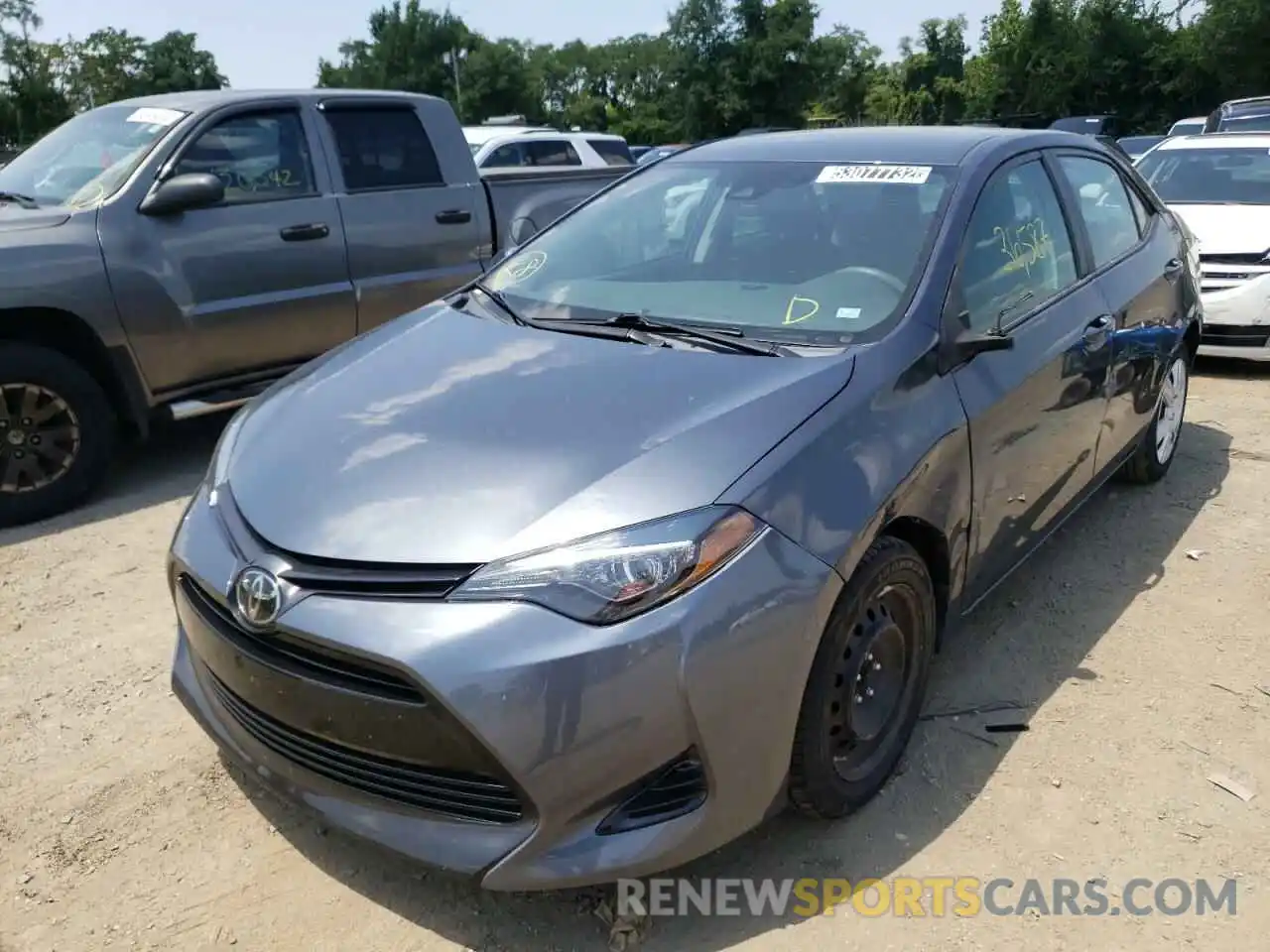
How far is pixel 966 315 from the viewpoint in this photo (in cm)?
298

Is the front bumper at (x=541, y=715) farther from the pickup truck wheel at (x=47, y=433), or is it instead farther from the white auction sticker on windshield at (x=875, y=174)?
the pickup truck wheel at (x=47, y=433)

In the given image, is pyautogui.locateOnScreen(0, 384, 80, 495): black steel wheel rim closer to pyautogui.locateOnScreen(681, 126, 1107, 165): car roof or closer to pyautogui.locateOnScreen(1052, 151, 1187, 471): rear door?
pyautogui.locateOnScreen(681, 126, 1107, 165): car roof

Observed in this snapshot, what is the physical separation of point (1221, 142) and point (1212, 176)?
0.53m

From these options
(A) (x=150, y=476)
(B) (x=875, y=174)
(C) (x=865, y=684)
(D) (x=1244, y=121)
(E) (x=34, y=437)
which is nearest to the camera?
(C) (x=865, y=684)

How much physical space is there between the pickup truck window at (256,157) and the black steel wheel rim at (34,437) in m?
1.30

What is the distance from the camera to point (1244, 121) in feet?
48.2

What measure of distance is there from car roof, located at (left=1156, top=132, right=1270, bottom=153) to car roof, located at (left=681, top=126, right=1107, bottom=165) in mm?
5308

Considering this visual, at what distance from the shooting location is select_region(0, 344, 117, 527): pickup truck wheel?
4.54 metres

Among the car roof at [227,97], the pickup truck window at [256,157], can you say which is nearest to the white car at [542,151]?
the car roof at [227,97]

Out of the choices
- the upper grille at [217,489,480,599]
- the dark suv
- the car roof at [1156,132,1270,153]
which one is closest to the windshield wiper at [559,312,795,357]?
the upper grille at [217,489,480,599]

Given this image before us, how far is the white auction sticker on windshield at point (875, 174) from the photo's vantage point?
3263 millimetres

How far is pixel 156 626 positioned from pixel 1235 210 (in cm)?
746

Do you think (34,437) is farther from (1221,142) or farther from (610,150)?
(610,150)

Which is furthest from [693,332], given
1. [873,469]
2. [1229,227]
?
[1229,227]
